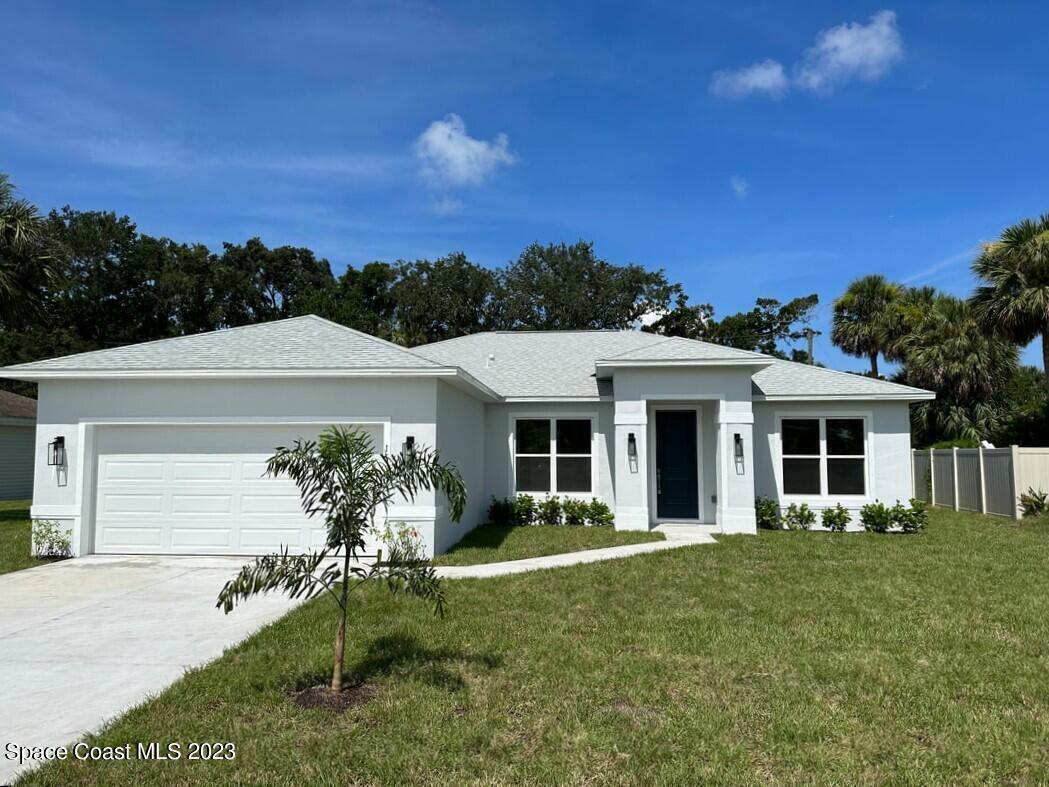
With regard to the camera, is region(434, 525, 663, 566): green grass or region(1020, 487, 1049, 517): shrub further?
region(1020, 487, 1049, 517): shrub

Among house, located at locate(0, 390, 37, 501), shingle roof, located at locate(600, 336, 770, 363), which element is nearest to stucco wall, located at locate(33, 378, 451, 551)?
shingle roof, located at locate(600, 336, 770, 363)

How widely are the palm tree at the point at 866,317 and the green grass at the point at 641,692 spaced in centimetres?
2280

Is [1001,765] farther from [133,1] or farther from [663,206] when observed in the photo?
[663,206]

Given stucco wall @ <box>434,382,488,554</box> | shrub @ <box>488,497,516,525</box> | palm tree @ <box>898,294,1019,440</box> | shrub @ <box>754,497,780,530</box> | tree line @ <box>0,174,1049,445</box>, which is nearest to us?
stucco wall @ <box>434,382,488,554</box>

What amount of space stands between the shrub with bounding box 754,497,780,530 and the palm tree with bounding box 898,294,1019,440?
14.1 meters

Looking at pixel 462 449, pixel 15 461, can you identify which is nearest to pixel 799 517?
pixel 462 449

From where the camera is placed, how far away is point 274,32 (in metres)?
10.7

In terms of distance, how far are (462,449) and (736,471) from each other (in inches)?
226

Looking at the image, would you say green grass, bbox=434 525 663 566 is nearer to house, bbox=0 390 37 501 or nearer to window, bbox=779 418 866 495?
window, bbox=779 418 866 495

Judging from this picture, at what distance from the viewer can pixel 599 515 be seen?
14.2m

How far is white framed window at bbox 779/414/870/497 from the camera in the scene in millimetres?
14195

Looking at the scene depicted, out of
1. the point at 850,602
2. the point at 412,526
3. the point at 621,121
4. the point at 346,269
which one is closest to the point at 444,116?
the point at 621,121

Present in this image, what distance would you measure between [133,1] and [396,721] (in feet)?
39.3

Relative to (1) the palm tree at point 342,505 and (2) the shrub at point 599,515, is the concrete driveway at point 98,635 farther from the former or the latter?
(2) the shrub at point 599,515
